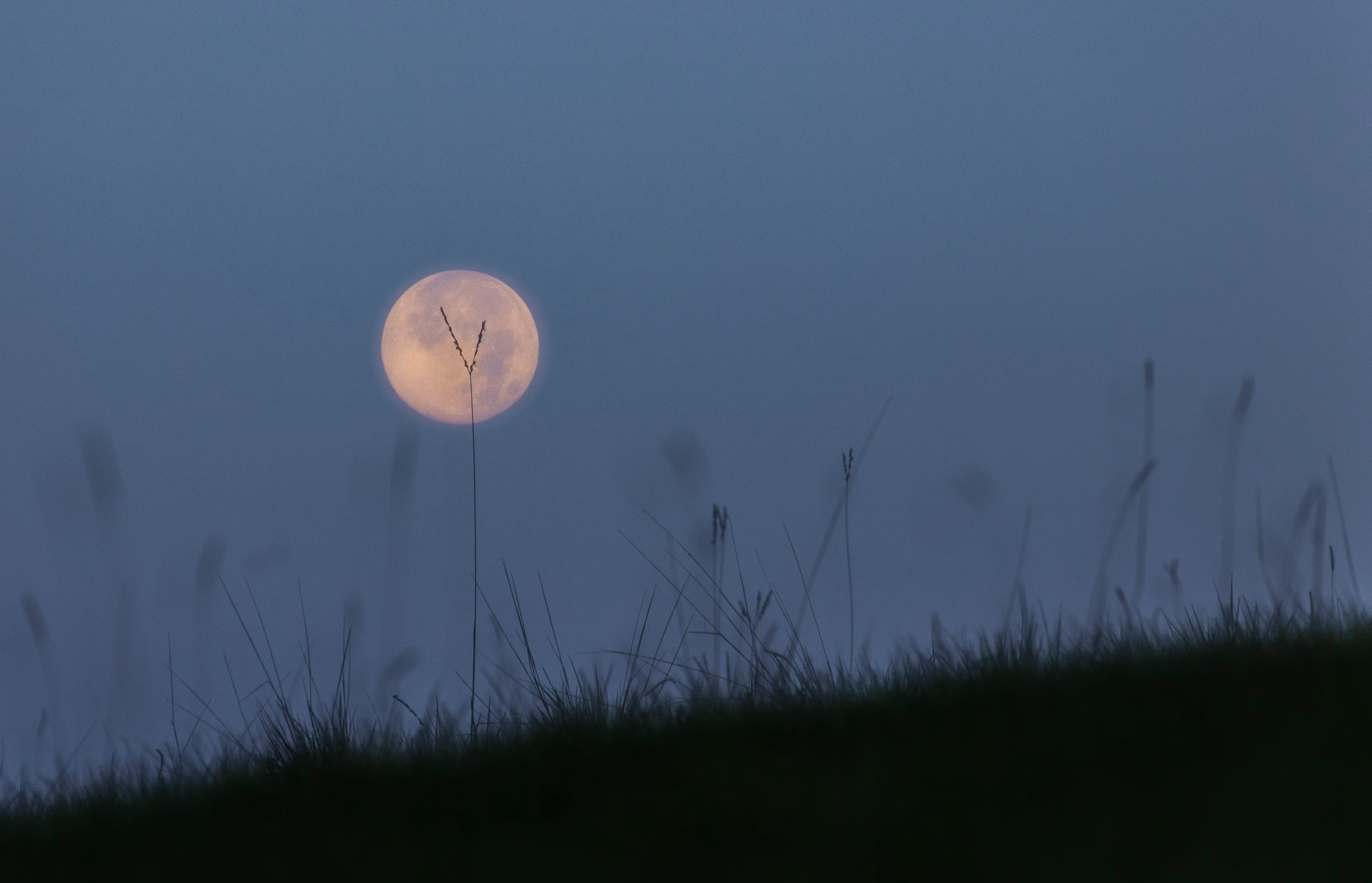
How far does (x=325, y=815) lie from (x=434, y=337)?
57.3 inches

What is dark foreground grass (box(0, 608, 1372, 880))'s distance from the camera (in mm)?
1214

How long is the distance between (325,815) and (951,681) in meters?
1.18

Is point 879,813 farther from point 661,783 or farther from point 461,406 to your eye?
point 461,406

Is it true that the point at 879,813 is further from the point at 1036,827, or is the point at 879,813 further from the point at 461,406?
the point at 461,406

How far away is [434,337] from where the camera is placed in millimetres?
2732

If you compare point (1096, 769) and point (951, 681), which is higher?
point (951, 681)

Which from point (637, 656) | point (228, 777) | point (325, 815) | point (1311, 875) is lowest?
point (1311, 875)

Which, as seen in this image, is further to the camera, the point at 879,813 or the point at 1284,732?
the point at 1284,732

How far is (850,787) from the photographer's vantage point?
1370 mm

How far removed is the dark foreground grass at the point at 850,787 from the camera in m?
1.21

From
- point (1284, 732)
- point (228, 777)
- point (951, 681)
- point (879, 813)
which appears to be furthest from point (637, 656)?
point (1284, 732)

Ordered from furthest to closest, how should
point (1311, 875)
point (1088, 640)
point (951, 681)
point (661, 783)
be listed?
point (1088, 640) → point (951, 681) → point (661, 783) → point (1311, 875)

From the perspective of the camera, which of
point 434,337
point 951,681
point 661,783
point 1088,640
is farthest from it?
point 434,337

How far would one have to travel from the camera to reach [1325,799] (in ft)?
4.10
